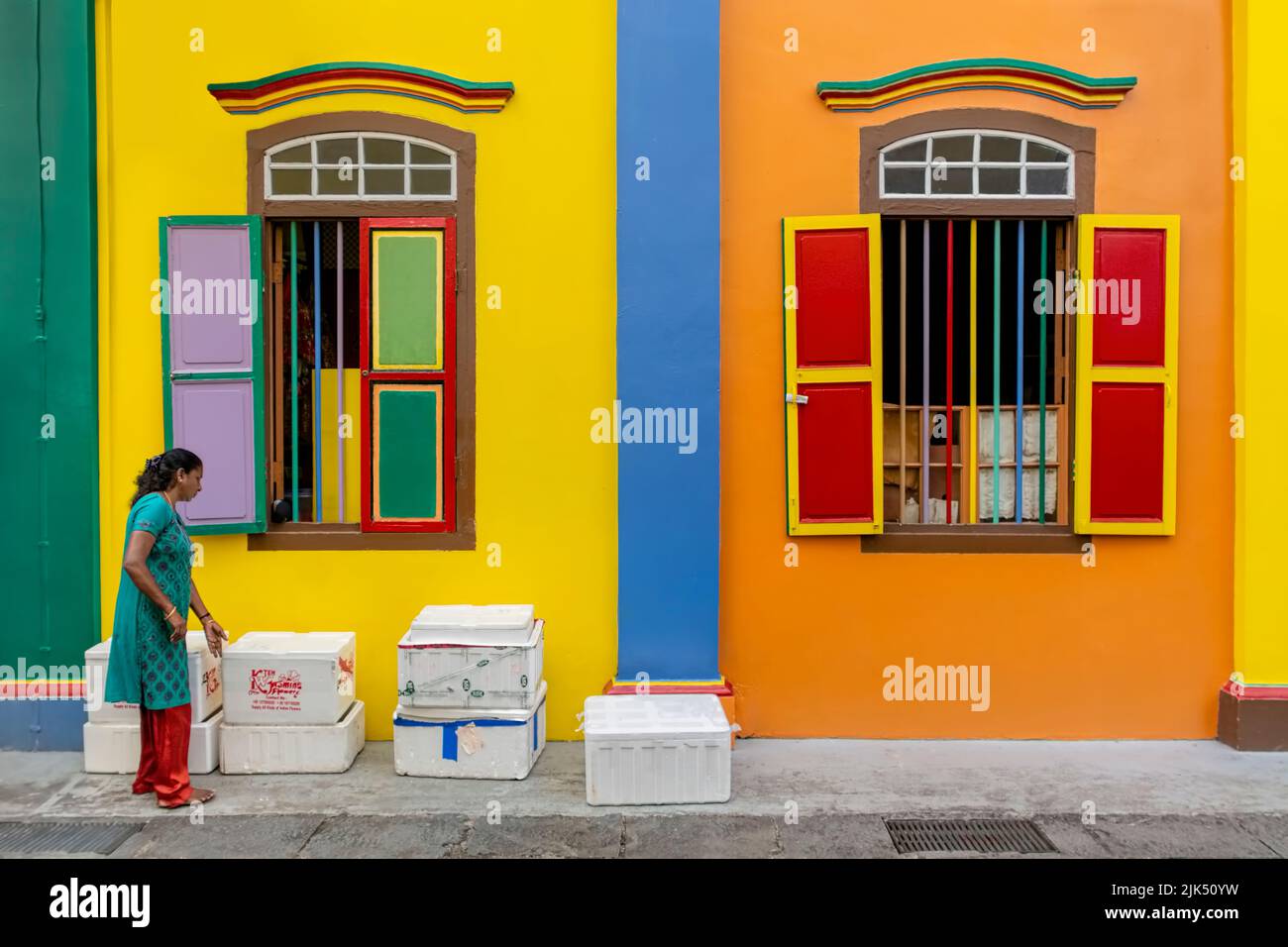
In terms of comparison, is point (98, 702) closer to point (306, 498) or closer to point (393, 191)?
point (306, 498)

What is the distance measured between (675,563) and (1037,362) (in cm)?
267

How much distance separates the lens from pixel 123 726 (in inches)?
193

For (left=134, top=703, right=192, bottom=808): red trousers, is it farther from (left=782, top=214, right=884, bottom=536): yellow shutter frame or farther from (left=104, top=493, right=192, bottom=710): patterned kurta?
(left=782, top=214, right=884, bottom=536): yellow shutter frame

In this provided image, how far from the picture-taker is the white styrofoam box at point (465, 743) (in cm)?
479

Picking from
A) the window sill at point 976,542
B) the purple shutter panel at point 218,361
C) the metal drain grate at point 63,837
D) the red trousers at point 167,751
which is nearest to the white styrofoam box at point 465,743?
the red trousers at point 167,751

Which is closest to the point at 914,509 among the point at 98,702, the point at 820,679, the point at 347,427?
the point at 820,679

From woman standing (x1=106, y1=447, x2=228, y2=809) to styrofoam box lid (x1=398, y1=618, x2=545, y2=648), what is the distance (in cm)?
99

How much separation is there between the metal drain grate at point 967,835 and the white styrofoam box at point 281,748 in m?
2.86

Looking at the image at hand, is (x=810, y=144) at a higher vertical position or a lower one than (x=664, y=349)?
higher

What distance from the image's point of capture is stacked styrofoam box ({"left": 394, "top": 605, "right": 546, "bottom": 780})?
4.79 m

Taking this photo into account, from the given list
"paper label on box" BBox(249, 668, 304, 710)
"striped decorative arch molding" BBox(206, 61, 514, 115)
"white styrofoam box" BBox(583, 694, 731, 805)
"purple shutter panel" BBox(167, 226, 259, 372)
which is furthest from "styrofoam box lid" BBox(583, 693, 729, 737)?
"striped decorative arch molding" BBox(206, 61, 514, 115)

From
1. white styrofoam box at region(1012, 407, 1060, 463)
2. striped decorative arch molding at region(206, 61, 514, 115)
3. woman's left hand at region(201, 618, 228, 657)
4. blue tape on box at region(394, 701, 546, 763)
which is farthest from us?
white styrofoam box at region(1012, 407, 1060, 463)

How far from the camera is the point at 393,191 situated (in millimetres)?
5406

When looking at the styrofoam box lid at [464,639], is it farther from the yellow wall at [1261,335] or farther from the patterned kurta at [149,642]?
the yellow wall at [1261,335]
